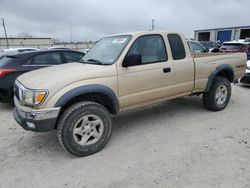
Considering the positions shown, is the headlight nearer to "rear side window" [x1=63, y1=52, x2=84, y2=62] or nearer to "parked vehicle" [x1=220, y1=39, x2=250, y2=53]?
"rear side window" [x1=63, y1=52, x2=84, y2=62]

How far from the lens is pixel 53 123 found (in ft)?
9.79

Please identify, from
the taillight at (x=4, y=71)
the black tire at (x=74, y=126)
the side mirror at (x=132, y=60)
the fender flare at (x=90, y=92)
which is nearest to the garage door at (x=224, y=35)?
the taillight at (x=4, y=71)

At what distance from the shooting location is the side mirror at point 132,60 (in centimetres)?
338

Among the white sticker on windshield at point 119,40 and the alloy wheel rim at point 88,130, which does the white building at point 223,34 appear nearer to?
the white sticker on windshield at point 119,40

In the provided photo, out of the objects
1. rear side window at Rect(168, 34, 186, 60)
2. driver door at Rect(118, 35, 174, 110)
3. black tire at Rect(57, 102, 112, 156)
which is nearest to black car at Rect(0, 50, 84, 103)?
black tire at Rect(57, 102, 112, 156)

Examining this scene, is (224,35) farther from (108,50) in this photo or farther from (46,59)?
(108,50)

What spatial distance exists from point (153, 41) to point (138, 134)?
1.79 meters

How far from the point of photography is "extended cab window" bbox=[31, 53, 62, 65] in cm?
589

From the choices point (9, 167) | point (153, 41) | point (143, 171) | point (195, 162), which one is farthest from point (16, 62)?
point (195, 162)

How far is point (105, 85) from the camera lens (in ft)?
10.9

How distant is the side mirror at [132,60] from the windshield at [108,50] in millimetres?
174

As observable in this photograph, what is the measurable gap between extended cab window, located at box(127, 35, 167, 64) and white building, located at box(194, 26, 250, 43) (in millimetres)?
39801

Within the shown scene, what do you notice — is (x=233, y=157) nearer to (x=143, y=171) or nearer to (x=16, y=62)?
(x=143, y=171)

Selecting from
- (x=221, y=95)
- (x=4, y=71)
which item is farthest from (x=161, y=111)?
(x=4, y=71)
